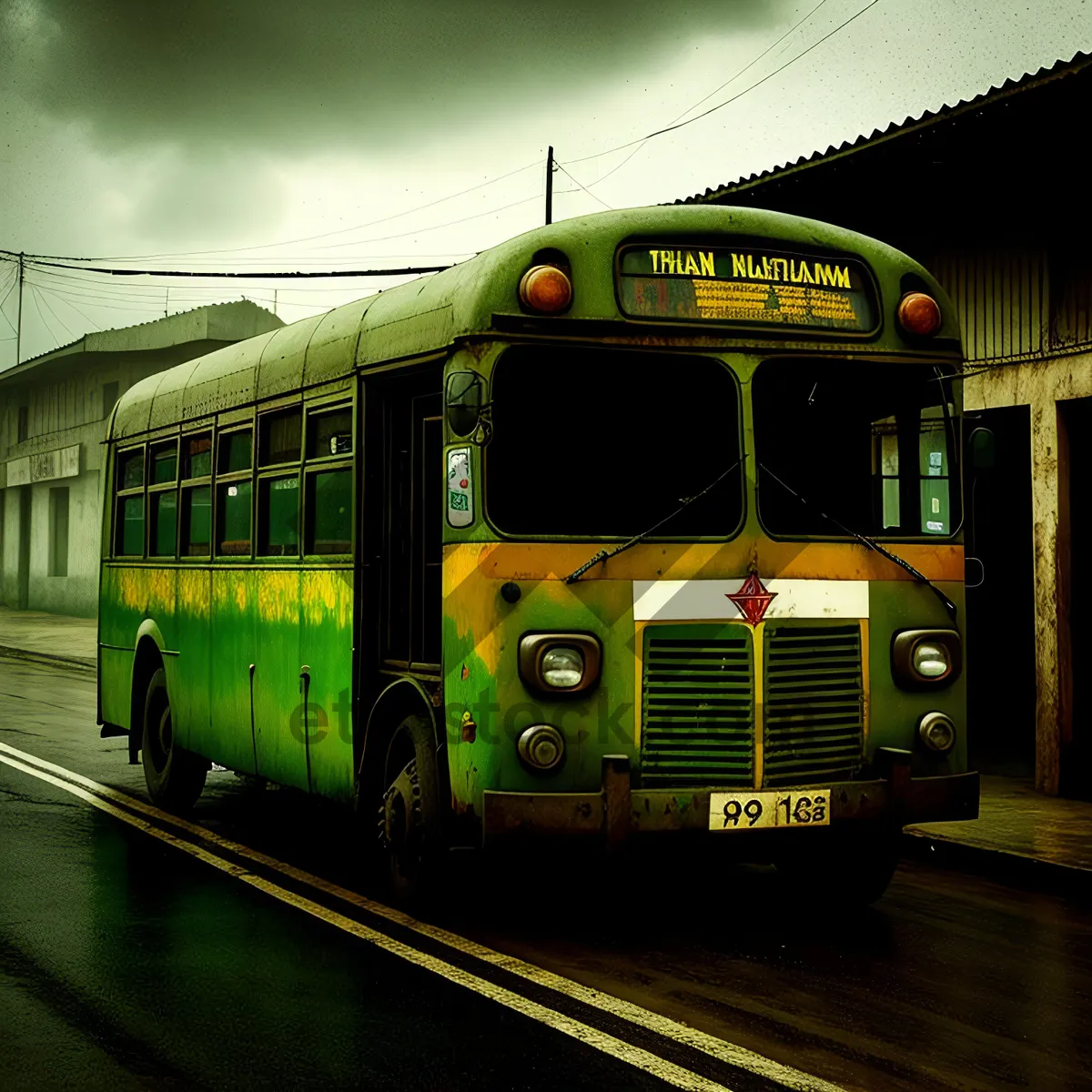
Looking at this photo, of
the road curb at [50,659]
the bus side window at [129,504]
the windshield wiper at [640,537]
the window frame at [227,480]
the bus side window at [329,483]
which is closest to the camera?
the windshield wiper at [640,537]

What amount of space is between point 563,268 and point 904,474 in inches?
73.9

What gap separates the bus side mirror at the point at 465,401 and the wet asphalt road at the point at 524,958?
221 cm

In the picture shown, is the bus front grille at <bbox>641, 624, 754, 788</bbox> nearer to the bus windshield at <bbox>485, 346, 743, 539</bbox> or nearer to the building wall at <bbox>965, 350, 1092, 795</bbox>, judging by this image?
the bus windshield at <bbox>485, 346, 743, 539</bbox>

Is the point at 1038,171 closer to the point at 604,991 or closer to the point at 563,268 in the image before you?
the point at 563,268

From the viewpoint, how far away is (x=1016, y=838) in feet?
30.4

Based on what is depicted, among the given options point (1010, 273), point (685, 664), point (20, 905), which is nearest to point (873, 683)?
point (685, 664)

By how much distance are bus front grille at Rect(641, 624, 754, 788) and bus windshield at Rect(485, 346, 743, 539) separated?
463 mm

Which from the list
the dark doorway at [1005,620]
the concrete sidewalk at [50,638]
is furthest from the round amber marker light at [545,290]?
the concrete sidewalk at [50,638]

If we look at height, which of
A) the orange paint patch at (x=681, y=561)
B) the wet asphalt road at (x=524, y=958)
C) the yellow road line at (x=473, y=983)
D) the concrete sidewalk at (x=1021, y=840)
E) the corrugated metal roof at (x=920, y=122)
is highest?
the corrugated metal roof at (x=920, y=122)

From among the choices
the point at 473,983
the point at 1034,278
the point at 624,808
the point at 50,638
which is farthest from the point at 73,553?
the point at 473,983

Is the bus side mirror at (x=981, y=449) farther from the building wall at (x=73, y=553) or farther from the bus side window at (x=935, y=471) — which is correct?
the building wall at (x=73, y=553)

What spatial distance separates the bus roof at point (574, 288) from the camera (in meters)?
6.62

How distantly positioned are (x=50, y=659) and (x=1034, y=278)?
64.7 feet

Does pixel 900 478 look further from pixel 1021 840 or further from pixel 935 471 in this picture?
pixel 1021 840
